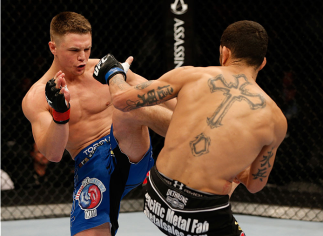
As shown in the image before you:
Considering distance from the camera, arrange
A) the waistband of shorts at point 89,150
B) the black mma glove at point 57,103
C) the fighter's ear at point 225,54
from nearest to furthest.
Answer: the fighter's ear at point 225,54
the black mma glove at point 57,103
the waistband of shorts at point 89,150

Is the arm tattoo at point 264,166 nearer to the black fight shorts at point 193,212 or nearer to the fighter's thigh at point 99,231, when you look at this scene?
the black fight shorts at point 193,212

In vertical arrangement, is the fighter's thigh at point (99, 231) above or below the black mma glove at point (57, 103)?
below

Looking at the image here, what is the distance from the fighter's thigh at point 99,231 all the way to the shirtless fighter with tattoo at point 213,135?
47 cm

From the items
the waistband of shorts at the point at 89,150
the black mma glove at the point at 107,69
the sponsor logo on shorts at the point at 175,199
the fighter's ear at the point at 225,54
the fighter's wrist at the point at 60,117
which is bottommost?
the waistband of shorts at the point at 89,150

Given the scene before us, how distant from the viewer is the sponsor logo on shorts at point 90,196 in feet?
5.72

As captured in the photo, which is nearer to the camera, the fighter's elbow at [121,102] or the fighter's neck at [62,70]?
the fighter's elbow at [121,102]

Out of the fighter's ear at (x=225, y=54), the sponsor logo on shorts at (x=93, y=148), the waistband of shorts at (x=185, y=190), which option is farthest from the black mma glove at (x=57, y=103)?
the fighter's ear at (x=225, y=54)

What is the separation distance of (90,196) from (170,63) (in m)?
1.54

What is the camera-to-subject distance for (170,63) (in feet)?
10.0

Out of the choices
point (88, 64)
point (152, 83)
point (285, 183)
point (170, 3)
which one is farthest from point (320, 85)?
point (152, 83)

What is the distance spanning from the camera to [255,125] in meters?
1.28

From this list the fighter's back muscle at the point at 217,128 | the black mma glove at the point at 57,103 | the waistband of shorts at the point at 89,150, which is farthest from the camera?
the waistband of shorts at the point at 89,150

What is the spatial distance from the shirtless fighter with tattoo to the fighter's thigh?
0.47 metres

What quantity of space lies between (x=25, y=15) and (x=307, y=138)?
2.42 metres
